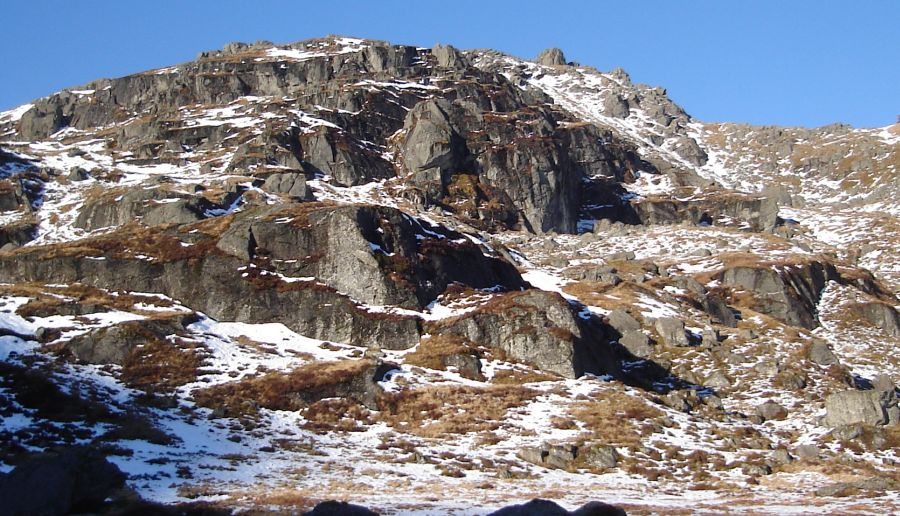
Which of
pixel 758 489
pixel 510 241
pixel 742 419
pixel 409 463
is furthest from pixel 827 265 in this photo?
pixel 409 463

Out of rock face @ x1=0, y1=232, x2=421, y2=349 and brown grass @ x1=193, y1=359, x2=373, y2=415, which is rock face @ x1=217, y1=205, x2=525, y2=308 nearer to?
rock face @ x1=0, y1=232, x2=421, y2=349

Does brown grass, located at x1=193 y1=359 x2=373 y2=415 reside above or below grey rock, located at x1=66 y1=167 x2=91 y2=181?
below

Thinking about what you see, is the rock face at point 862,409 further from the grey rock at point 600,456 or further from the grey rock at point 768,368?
the grey rock at point 600,456

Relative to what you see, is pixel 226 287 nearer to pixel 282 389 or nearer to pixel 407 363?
pixel 282 389

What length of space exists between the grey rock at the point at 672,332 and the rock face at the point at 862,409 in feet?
67.9

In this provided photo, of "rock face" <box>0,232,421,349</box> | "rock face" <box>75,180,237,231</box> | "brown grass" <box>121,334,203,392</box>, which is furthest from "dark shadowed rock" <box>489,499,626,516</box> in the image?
"rock face" <box>75,180,237,231</box>

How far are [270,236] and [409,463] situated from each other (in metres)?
36.1

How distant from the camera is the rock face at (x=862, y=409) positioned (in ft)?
165

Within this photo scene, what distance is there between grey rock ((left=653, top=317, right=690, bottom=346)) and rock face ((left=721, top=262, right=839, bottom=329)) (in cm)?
2548

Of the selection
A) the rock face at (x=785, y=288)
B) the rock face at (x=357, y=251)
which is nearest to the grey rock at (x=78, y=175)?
the rock face at (x=357, y=251)

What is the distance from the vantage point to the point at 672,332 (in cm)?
7262

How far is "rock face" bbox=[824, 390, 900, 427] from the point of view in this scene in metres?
50.2

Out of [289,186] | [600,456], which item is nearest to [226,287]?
[600,456]

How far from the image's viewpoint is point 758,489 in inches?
1501
